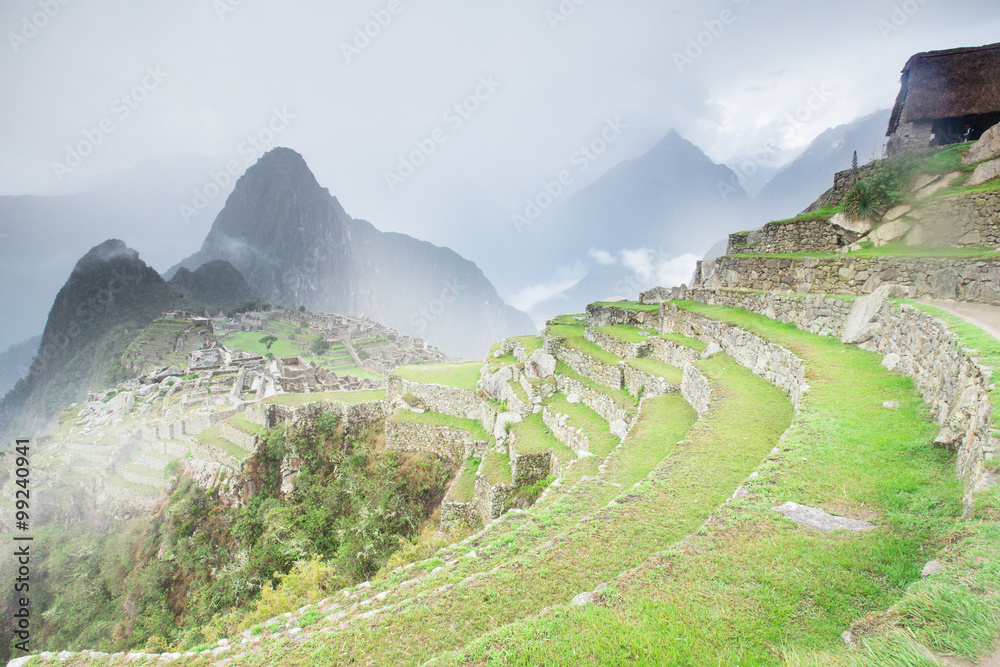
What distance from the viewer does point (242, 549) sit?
13.5m

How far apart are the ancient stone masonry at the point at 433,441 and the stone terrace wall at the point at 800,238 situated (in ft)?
36.8

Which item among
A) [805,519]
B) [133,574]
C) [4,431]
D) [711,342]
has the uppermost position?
[4,431]

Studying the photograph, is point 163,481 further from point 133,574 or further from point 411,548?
point 411,548

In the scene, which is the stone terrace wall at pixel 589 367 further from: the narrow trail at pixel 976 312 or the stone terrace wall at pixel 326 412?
the stone terrace wall at pixel 326 412

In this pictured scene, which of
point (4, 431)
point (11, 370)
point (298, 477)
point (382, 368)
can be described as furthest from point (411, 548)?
point (11, 370)

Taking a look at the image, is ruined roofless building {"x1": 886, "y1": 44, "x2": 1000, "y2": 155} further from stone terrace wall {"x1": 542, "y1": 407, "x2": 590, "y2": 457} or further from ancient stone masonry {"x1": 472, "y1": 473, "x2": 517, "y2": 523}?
ancient stone masonry {"x1": 472, "y1": 473, "x2": 517, "y2": 523}

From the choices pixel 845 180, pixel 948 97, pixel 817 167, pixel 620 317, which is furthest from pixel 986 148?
pixel 817 167

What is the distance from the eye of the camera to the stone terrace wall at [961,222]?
8133 mm

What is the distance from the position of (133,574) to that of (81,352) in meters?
95.6

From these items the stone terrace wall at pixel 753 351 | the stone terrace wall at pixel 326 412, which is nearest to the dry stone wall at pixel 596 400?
the stone terrace wall at pixel 753 351

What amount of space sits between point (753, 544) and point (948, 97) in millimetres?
21924

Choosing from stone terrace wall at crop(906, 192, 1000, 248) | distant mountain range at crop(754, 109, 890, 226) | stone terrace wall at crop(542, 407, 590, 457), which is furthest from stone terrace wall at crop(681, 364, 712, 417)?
distant mountain range at crop(754, 109, 890, 226)

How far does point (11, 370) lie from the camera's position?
123250 mm

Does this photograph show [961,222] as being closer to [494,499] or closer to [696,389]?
[696,389]
